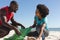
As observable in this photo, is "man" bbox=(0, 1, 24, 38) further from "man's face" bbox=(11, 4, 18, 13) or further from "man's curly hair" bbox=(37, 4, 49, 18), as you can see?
"man's curly hair" bbox=(37, 4, 49, 18)

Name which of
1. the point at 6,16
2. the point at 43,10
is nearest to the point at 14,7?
the point at 6,16

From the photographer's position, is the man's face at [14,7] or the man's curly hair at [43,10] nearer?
the man's curly hair at [43,10]

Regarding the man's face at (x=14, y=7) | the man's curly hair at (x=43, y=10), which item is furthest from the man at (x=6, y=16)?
the man's curly hair at (x=43, y=10)

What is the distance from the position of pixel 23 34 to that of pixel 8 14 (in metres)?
0.97

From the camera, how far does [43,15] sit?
257 inches

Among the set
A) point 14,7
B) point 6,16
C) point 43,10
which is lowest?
point 6,16

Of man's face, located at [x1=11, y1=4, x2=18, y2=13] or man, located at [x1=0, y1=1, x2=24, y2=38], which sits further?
man's face, located at [x1=11, y1=4, x2=18, y2=13]

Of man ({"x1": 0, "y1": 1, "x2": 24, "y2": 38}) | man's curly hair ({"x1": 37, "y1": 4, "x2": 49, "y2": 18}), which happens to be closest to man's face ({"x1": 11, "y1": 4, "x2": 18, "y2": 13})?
man ({"x1": 0, "y1": 1, "x2": 24, "y2": 38})

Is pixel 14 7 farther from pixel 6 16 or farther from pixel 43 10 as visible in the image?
pixel 43 10

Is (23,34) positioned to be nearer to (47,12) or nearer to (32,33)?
(32,33)

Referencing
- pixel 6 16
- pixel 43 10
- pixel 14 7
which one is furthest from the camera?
pixel 6 16

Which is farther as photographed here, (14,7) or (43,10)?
(14,7)

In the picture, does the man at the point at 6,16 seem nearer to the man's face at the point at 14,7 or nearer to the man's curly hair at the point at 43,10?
the man's face at the point at 14,7

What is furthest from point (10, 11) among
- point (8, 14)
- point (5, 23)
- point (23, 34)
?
point (23, 34)
